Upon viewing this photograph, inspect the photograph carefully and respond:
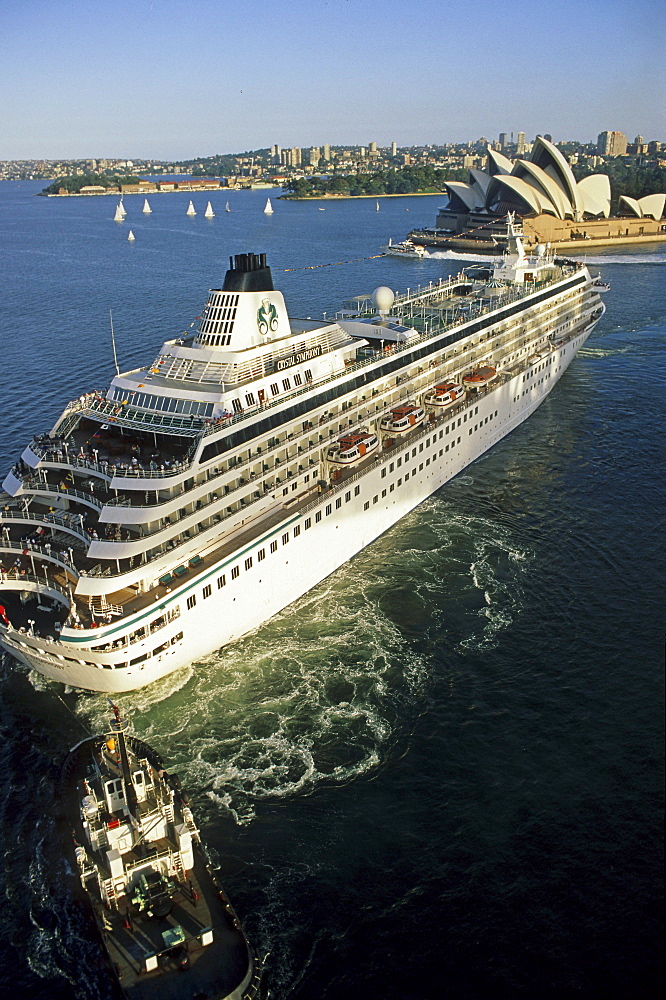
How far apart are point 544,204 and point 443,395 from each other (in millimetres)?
110017

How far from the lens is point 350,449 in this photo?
3422cm

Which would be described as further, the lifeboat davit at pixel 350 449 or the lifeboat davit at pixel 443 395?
the lifeboat davit at pixel 443 395

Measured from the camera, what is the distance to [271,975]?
1733 cm

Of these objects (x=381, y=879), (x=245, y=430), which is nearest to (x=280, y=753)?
(x=381, y=879)

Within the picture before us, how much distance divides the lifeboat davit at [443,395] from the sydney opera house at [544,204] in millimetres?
95200

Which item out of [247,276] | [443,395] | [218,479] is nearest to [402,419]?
[443,395]

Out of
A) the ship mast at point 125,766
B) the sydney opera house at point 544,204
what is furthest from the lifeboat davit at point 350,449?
the sydney opera house at point 544,204

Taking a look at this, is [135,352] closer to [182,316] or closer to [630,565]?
[182,316]

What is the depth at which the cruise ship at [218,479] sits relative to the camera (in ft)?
84.1

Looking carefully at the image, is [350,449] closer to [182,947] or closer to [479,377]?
[479,377]

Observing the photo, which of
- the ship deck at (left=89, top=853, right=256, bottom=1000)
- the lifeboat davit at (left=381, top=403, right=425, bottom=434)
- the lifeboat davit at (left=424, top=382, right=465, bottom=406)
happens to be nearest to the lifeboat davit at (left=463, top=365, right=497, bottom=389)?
the lifeboat davit at (left=424, top=382, right=465, bottom=406)

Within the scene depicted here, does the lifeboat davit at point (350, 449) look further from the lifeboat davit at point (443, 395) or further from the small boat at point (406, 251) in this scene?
the small boat at point (406, 251)

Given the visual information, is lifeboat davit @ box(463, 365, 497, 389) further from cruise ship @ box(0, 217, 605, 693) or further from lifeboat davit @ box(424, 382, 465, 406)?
lifeboat davit @ box(424, 382, 465, 406)

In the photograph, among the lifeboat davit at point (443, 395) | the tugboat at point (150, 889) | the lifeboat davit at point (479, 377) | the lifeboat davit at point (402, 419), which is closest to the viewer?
the tugboat at point (150, 889)
